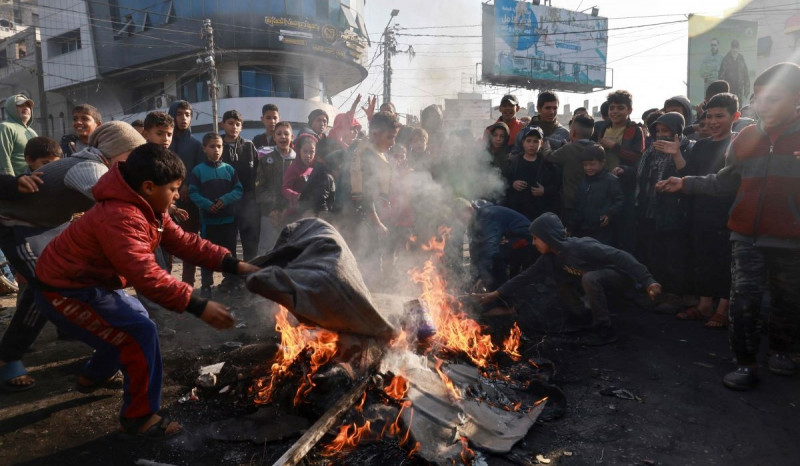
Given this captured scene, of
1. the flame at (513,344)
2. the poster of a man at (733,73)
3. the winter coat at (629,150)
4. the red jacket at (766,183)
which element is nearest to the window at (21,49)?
the winter coat at (629,150)

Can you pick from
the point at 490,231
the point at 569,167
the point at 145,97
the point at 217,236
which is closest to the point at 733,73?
the point at 569,167

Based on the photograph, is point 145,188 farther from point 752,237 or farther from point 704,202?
point 704,202

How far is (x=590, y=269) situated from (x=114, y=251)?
449 cm

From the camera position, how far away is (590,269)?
5152mm

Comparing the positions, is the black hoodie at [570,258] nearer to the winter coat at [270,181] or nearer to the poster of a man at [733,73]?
the winter coat at [270,181]

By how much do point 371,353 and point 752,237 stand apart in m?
3.22

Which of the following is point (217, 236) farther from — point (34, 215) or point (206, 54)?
point (206, 54)

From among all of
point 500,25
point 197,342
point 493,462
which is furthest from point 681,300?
point 500,25

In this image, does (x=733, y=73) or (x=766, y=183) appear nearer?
(x=766, y=183)

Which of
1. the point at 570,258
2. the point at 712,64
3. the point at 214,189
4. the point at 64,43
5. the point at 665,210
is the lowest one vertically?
the point at 570,258

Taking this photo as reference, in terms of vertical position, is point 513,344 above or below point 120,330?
below

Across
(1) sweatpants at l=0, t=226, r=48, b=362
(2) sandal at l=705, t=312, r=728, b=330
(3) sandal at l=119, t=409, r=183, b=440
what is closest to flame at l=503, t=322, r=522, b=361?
(2) sandal at l=705, t=312, r=728, b=330

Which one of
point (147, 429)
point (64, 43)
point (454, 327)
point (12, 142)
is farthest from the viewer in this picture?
point (64, 43)

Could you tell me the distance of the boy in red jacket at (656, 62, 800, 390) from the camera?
3641mm
